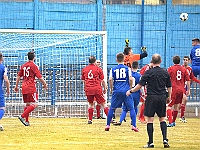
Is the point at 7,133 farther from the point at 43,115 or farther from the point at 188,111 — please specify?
the point at 188,111

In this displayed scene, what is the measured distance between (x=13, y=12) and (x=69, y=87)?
14.5 feet

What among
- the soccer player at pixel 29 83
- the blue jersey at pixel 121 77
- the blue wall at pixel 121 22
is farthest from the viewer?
the blue wall at pixel 121 22

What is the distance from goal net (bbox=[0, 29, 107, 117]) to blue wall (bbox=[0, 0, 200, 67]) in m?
2.26

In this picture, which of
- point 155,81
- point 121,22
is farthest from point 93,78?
point 155,81

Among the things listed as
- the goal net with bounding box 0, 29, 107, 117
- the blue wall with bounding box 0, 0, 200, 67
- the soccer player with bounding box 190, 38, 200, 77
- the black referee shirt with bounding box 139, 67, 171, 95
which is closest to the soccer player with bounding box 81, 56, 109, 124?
the goal net with bounding box 0, 29, 107, 117

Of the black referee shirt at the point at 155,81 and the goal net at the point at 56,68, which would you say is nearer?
the black referee shirt at the point at 155,81

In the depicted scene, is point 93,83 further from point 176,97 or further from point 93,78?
point 176,97

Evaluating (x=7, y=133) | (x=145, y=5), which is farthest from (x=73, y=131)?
(x=145, y=5)

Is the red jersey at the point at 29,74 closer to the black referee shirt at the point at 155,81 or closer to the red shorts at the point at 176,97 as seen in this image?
the red shorts at the point at 176,97

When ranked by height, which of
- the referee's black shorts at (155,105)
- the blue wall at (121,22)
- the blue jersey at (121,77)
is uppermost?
the blue wall at (121,22)

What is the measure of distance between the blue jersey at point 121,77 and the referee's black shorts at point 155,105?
3.51 m

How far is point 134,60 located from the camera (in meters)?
19.9

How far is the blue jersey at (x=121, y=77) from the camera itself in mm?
17281

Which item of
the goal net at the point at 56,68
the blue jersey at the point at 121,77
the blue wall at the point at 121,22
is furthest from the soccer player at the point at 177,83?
the blue wall at the point at 121,22
